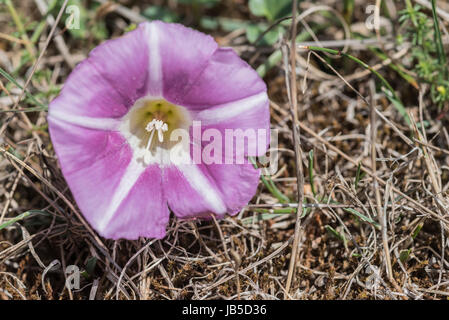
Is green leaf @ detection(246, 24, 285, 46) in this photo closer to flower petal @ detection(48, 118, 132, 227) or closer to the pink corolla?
the pink corolla

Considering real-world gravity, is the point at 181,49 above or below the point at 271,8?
below

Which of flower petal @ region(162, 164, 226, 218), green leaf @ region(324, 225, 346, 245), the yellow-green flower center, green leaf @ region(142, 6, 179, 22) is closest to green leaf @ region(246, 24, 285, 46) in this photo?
green leaf @ region(142, 6, 179, 22)

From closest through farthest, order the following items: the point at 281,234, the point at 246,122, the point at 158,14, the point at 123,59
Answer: the point at 123,59 → the point at 246,122 → the point at 281,234 → the point at 158,14

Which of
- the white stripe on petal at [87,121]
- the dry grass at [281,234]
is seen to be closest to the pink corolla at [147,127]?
the white stripe on petal at [87,121]

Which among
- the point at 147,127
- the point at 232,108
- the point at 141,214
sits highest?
the point at 232,108

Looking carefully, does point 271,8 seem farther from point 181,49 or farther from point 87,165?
point 87,165

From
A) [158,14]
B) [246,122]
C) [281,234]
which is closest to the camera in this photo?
[246,122]

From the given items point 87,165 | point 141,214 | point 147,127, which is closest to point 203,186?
point 141,214

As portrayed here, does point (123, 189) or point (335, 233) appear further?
point (335, 233)
